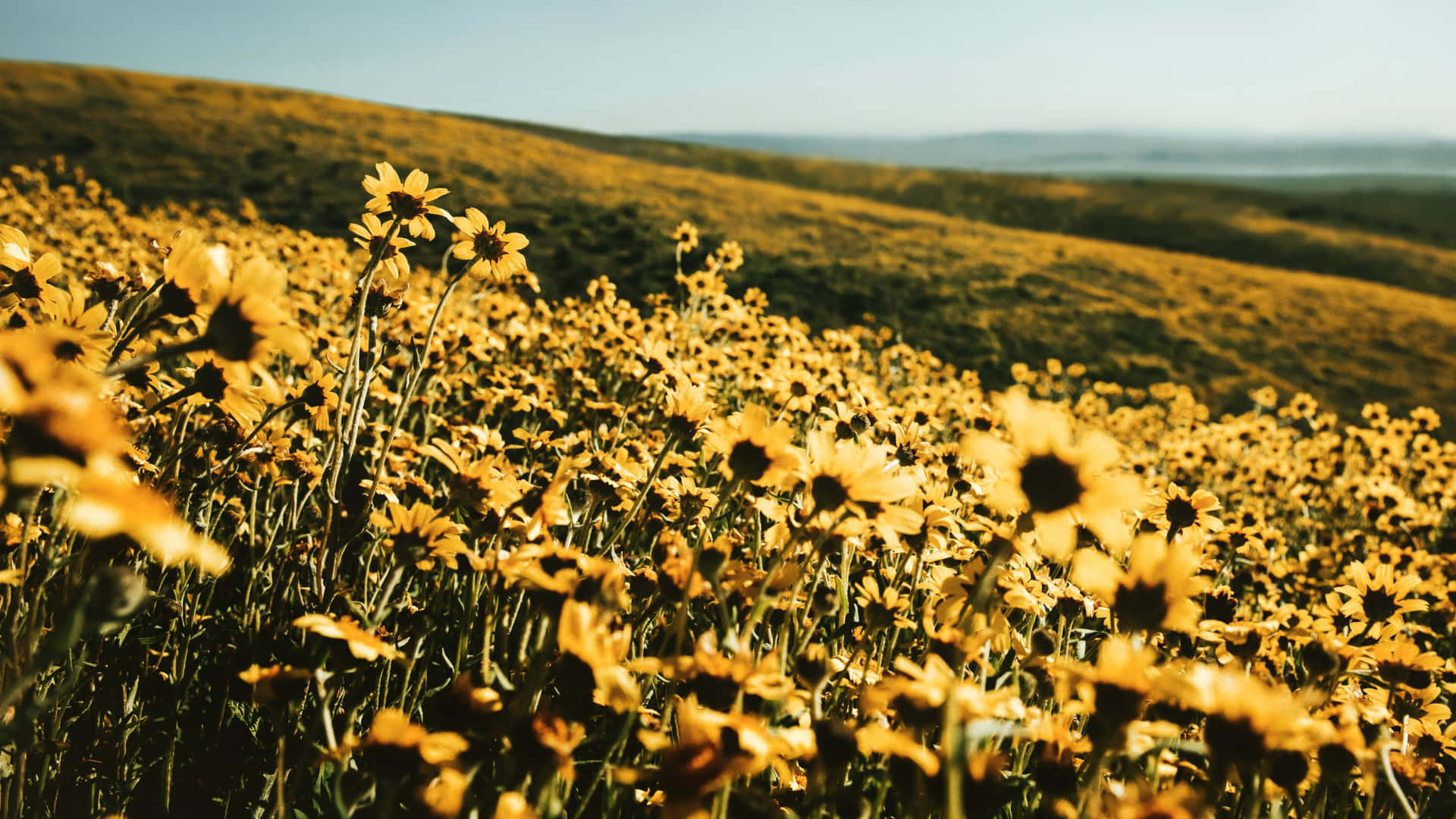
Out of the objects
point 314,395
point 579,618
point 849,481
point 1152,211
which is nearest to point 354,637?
point 579,618

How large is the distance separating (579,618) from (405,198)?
152 cm

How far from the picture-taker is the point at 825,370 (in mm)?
4902

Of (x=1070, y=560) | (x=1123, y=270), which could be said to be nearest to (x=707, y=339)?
(x=1070, y=560)

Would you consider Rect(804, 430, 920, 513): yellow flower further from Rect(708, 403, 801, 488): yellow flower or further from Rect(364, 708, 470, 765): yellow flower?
Rect(364, 708, 470, 765): yellow flower

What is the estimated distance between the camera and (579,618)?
1094mm

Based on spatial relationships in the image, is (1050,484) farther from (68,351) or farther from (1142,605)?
(68,351)

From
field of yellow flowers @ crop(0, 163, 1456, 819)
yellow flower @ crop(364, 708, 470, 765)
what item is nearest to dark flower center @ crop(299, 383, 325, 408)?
field of yellow flowers @ crop(0, 163, 1456, 819)

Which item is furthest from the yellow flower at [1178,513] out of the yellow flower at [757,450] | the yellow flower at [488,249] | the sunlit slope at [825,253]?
the sunlit slope at [825,253]

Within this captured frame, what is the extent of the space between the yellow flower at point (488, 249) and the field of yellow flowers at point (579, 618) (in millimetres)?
18

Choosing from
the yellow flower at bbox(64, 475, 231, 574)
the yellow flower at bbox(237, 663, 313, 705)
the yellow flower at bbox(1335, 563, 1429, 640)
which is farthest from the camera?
the yellow flower at bbox(1335, 563, 1429, 640)

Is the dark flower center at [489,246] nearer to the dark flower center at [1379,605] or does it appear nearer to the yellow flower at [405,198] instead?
the yellow flower at [405,198]

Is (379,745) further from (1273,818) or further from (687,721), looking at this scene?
(1273,818)

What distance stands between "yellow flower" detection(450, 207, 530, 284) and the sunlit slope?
14.4m

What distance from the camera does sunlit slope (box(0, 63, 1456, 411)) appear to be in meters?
18.2
